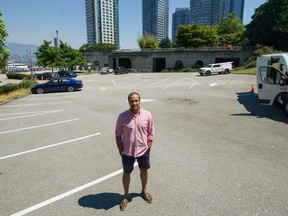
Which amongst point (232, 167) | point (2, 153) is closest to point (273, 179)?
point (232, 167)

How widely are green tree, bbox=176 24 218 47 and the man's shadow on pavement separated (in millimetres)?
59866

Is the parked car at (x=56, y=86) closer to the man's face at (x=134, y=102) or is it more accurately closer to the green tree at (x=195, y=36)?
the man's face at (x=134, y=102)

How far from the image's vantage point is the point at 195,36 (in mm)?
59750

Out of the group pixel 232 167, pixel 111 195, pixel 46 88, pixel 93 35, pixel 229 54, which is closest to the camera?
pixel 111 195

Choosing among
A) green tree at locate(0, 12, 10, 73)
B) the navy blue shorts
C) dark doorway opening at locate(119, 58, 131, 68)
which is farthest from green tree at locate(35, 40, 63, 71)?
the navy blue shorts

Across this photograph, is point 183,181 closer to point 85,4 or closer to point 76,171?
point 76,171

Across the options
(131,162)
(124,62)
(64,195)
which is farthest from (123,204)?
(124,62)

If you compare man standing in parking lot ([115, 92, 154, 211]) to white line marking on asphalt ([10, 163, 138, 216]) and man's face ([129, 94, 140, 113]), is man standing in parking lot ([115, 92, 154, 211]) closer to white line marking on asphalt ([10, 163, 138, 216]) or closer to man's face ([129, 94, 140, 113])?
man's face ([129, 94, 140, 113])

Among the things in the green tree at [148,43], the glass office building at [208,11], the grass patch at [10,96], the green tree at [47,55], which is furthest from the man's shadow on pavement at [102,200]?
the glass office building at [208,11]

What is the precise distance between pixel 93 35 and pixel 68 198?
203148mm

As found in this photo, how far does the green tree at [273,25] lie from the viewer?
40.0 metres

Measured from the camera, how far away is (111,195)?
4.22 meters

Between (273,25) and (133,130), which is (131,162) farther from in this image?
(273,25)

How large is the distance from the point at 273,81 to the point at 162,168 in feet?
26.1
